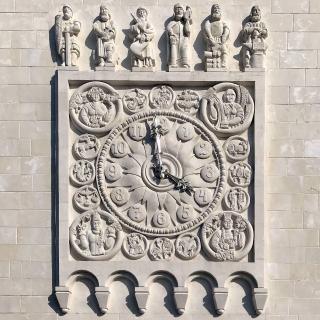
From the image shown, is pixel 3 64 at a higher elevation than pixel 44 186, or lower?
higher

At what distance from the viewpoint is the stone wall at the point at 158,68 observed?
14164mm

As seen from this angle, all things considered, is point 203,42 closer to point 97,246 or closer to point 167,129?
point 167,129

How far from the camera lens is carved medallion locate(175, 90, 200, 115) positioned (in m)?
14.3

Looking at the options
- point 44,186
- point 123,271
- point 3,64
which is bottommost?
point 123,271

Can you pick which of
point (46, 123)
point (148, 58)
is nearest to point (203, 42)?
point (148, 58)

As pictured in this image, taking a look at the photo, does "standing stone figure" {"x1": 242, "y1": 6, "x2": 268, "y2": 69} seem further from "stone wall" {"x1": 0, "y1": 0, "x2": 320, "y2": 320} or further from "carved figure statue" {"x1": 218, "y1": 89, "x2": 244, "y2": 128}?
"carved figure statue" {"x1": 218, "y1": 89, "x2": 244, "y2": 128}

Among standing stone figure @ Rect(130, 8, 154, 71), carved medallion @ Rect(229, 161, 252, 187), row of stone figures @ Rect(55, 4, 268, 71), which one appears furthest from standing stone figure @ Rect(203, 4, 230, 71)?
carved medallion @ Rect(229, 161, 252, 187)

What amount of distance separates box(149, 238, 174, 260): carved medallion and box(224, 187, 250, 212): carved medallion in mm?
843

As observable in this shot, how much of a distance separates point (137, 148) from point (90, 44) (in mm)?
1411

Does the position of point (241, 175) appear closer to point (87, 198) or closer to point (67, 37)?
point (87, 198)

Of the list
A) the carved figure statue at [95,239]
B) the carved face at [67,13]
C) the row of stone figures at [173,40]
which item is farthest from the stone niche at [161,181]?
the carved face at [67,13]

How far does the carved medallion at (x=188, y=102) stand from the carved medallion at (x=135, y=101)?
0.40m

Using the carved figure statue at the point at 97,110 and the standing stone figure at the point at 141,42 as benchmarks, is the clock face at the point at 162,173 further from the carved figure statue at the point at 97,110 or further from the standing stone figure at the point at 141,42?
the standing stone figure at the point at 141,42

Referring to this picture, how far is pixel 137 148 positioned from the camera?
14.3 metres
